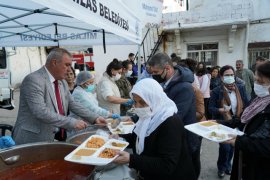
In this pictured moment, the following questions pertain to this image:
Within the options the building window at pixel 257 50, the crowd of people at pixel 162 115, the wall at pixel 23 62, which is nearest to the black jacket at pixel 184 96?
the crowd of people at pixel 162 115

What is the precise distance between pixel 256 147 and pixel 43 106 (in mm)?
1815

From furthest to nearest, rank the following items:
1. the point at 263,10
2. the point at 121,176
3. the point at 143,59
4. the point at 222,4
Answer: the point at 143,59
the point at 222,4
the point at 263,10
the point at 121,176

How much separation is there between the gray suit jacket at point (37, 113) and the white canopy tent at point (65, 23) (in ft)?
2.27

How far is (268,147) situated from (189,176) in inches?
24.2

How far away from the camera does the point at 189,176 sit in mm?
1886

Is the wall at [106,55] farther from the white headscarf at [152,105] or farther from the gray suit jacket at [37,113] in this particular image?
the white headscarf at [152,105]

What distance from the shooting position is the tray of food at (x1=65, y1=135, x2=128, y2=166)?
5.50 feet

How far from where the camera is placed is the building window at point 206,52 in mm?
10367

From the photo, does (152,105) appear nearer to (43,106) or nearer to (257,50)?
(43,106)

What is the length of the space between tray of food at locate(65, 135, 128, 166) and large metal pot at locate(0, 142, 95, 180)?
154 mm

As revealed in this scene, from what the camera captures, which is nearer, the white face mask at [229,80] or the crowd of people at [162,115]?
the crowd of people at [162,115]

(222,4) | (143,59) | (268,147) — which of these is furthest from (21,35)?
(222,4)

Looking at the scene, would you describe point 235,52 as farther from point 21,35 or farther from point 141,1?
point 21,35

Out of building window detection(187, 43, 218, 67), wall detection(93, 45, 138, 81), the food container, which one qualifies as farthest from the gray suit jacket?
building window detection(187, 43, 218, 67)
